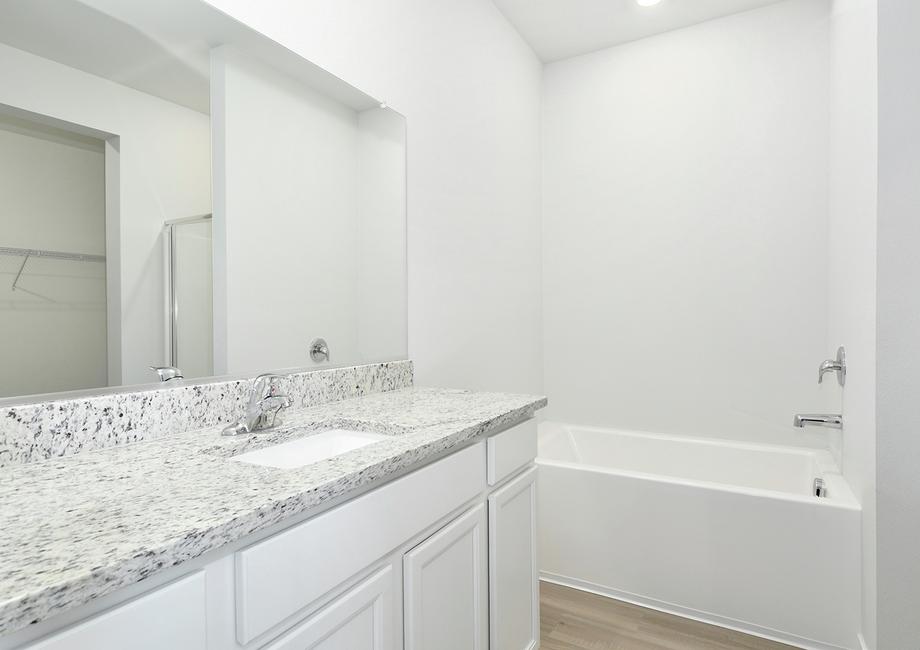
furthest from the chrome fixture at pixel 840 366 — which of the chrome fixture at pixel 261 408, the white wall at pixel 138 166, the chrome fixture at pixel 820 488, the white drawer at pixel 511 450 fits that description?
the white wall at pixel 138 166

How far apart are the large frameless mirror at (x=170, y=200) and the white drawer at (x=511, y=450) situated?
583 millimetres

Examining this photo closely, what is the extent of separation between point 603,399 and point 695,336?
618mm

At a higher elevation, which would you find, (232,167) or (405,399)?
(232,167)

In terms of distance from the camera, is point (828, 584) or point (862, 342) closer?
point (862, 342)

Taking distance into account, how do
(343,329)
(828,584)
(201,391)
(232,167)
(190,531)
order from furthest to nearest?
(828,584), (343,329), (232,167), (201,391), (190,531)

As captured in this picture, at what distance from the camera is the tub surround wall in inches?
35.0

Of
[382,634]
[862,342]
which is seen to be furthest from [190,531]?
[862,342]

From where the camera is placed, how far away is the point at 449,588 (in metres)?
1.18

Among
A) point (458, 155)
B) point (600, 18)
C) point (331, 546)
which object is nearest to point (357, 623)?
point (331, 546)

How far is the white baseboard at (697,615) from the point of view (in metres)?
1.86

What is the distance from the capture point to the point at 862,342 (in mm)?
1725

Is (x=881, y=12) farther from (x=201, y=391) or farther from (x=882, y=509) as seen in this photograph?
(x=201, y=391)

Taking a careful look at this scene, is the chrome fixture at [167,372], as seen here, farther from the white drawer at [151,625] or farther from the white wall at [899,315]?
the white wall at [899,315]

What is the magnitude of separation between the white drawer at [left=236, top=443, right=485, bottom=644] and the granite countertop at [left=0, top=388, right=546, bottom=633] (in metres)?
0.04
